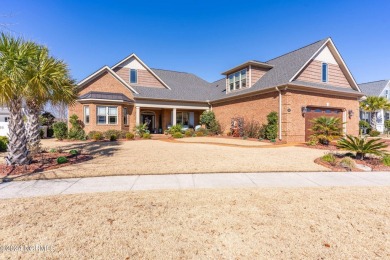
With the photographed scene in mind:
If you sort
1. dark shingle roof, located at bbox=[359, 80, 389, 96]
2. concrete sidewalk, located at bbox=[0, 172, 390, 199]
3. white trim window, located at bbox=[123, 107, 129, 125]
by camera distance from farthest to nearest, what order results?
dark shingle roof, located at bbox=[359, 80, 389, 96] → white trim window, located at bbox=[123, 107, 129, 125] → concrete sidewalk, located at bbox=[0, 172, 390, 199]

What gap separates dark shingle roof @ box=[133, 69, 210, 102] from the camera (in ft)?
75.3

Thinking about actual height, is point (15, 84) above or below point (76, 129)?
above

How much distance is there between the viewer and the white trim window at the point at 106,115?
63.7ft

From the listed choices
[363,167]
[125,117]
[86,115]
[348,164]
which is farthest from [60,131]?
[363,167]

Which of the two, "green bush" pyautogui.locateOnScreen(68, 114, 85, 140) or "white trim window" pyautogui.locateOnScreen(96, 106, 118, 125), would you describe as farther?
"white trim window" pyautogui.locateOnScreen(96, 106, 118, 125)

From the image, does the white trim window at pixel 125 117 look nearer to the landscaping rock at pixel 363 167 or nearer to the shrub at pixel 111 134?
the shrub at pixel 111 134

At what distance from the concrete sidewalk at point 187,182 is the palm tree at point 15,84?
235cm

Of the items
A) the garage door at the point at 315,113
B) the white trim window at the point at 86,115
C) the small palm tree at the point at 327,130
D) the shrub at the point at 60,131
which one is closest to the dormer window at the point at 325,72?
the garage door at the point at 315,113

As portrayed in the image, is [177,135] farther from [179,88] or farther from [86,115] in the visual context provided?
[86,115]

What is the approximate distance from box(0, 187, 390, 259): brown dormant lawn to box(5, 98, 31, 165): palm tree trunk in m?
3.99

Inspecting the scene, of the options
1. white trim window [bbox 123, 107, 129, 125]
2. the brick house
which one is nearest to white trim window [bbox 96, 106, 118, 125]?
the brick house

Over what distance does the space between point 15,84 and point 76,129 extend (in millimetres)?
13269

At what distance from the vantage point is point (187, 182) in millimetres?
5965

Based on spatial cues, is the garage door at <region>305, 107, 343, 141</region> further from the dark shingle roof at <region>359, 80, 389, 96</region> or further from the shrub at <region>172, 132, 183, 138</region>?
the dark shingle roof at <region>359, 80, 389, 96</region>
